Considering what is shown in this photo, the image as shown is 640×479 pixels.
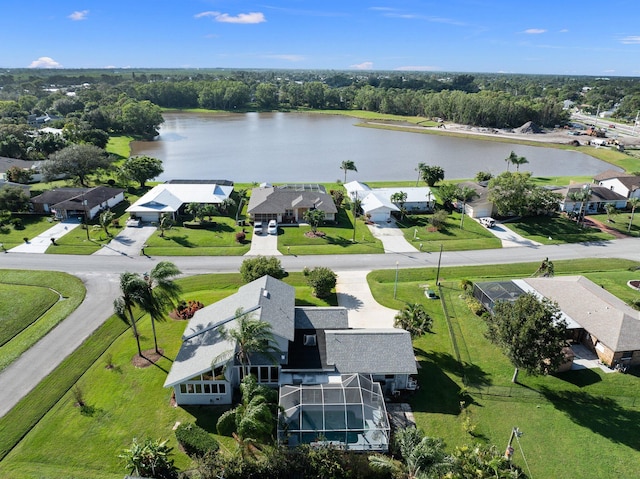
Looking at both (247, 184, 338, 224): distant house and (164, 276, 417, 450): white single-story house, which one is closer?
(164, 276, 417, 450): white single-story house

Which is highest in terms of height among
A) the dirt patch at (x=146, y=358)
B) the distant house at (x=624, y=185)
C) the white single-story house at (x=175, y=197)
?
the distant house at (x=624, y=185)

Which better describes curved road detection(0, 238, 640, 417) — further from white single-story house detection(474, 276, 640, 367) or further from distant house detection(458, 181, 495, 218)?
distant house detection(458, 181, 495, 218)

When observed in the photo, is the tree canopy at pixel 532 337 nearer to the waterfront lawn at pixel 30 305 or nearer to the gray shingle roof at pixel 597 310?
the gray shingle roof at pixel 597 310

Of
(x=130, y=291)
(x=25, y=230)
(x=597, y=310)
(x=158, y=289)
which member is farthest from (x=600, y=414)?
(x=25, y=230)

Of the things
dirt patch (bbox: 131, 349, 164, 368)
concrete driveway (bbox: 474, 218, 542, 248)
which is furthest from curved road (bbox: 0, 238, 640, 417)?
dirt patch (bbox: 131, 349, 164, 368)

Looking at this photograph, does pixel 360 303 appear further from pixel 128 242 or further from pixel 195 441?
pixel 128 242

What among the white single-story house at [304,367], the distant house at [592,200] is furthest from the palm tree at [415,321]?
the distant house at [592,200]

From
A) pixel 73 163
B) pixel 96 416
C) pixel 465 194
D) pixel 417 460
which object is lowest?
pixel 96 416
